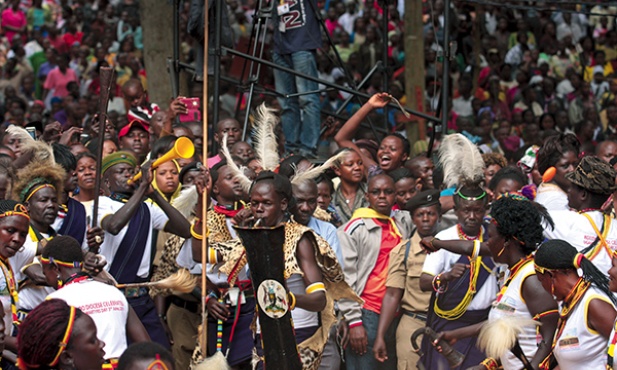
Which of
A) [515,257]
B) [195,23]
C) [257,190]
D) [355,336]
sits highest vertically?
[195,23]

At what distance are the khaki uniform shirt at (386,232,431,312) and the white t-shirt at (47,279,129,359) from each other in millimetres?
2807

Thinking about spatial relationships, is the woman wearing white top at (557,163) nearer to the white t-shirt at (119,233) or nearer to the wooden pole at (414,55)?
the white t-shirt at (119,233)

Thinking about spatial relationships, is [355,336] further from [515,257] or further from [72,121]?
[72,121]

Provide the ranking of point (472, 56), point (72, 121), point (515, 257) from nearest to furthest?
point (515, 257) → point (72, 121) → point (472, 56)

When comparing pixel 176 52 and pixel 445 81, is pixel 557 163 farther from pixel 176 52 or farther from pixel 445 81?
pixel 176 52

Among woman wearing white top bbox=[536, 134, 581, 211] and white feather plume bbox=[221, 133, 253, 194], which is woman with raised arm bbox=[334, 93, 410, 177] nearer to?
woman wearing white top bbox=[536, 134, 581, 211]

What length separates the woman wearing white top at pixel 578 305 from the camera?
5.57 meters

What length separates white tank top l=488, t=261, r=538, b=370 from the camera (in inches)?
246

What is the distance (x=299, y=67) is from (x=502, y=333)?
5604mm

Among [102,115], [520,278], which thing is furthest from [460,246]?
[102,115]

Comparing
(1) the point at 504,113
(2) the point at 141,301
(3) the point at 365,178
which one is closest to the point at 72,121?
(1) the point at 504,113

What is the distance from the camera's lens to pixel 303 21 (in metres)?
11.0

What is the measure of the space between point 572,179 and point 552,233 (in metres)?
0.38

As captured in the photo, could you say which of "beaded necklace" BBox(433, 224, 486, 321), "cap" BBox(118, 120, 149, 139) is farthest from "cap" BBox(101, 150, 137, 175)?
"beaded necklace" BBox(433, 224, 486, 321)
